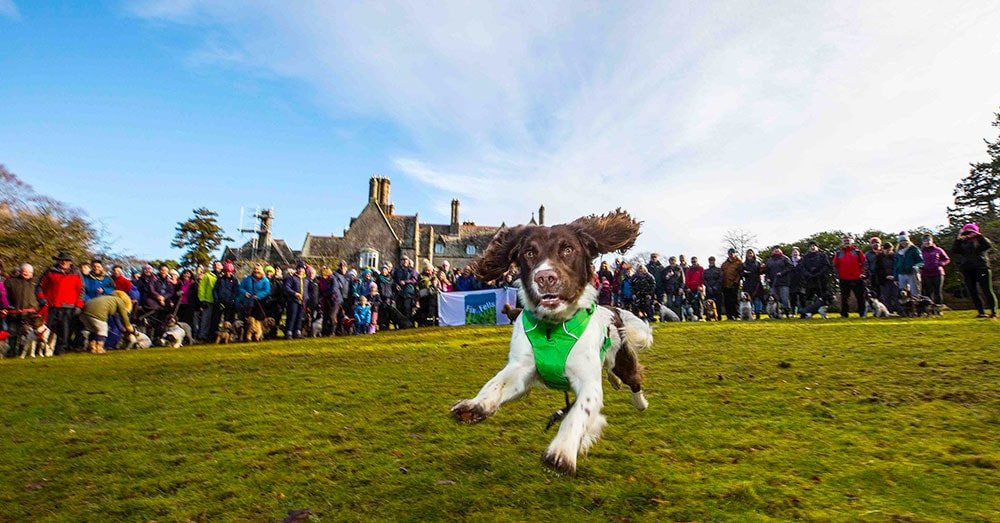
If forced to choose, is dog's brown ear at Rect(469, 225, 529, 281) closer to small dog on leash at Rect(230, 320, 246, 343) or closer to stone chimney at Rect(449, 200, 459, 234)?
small dog on leash at Rect(230, 320, 246, 343)

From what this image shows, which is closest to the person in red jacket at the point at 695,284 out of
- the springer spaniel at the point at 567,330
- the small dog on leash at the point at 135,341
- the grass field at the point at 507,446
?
the grass field at the point at 507,446

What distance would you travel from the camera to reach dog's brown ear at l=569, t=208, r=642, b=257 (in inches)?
211

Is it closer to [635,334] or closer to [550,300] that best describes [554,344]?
[550,300]

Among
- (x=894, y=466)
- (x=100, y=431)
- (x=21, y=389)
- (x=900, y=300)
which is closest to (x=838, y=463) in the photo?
(x=894, y=466)

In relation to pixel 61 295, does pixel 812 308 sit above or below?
below

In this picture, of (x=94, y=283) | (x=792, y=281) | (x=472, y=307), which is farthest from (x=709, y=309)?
(x=94, y=283)

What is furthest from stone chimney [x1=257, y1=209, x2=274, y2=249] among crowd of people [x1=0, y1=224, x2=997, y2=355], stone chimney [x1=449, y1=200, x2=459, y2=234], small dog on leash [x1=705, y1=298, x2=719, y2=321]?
small dog on leash [x1=705, y1=298, x2=719, y2=321]

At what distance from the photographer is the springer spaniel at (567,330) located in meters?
3.72

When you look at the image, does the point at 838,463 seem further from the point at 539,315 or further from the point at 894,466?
the point at 539,315

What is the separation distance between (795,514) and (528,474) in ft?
5.51

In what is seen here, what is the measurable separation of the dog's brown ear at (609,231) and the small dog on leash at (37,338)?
13.9 m

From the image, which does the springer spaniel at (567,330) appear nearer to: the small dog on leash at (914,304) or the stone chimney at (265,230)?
the small dog on leash at (914,304)

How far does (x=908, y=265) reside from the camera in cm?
1525

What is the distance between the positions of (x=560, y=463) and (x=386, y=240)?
65158mm
